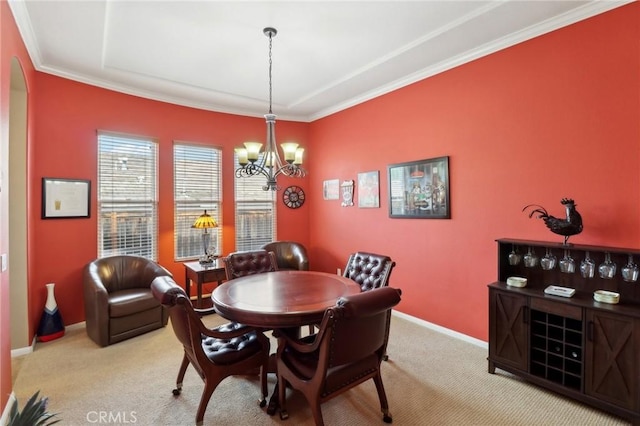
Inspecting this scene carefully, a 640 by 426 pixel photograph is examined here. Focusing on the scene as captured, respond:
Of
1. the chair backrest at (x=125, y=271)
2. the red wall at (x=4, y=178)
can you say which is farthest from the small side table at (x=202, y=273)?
the red wall at (x=4, y=178)

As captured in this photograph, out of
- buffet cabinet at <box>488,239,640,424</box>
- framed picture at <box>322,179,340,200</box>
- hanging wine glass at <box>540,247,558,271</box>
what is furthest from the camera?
framed picture at <box>322,179,340,200</box>

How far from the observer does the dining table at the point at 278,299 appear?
205 cm

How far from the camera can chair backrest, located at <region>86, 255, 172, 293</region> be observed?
148 inches

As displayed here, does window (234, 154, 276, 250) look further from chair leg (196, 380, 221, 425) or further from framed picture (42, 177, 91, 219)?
chair leg (196, 380, 221, 425)

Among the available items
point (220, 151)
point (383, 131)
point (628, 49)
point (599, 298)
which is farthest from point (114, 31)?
point (599, 298)

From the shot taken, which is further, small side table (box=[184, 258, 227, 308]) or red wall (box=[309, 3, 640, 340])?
small side table (box=[184, 258, 227, 308])

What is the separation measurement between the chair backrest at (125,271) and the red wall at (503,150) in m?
2.84

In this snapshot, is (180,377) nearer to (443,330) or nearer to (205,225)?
(205,225)

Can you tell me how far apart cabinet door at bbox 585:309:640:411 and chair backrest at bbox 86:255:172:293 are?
13.7 feet

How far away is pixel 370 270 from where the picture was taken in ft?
10.2

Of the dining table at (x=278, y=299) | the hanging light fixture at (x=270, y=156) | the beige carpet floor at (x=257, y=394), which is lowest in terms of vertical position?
the beige carpet floor at (x=257, y=394)

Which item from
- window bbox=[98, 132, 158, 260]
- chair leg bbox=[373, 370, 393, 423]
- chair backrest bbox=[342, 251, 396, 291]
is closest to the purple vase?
→ window bbox=[98, 132, 158, 260]

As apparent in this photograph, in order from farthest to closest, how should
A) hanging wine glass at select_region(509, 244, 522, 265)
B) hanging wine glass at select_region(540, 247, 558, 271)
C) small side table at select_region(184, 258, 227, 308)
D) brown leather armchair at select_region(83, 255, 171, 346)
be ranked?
small side table at select_region(184, 258, 227, 308) → brown leather armchair at select_region(83, 255, 171, 346) → hanging wine glass at select_region(509, 244, 522, 265) → hanging wine glass at select_region(540, 247, 558, 271)

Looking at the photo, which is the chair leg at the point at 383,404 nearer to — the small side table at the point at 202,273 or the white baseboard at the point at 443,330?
the white baseboard at the point at 443,330
